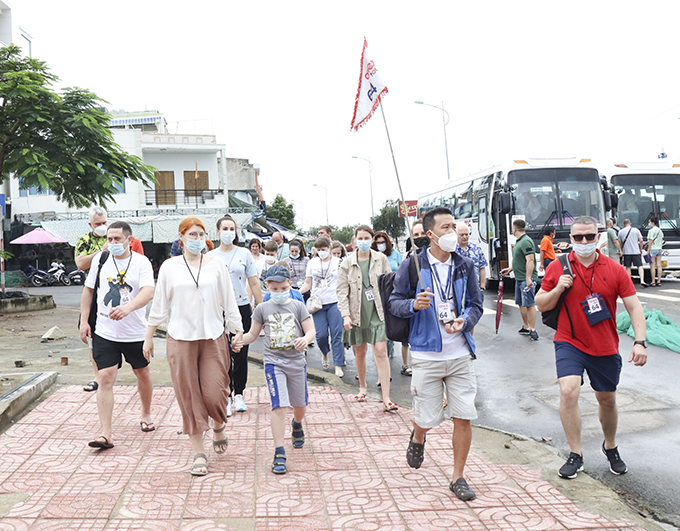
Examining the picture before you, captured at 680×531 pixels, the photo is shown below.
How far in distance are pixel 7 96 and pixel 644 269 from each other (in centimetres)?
1680

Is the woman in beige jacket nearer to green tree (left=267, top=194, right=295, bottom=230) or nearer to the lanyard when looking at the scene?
the lanyard

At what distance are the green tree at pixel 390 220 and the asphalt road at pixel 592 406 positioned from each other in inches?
1702

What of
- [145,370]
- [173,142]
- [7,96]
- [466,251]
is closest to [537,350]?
[466,251]

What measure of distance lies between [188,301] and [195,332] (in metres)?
0.24

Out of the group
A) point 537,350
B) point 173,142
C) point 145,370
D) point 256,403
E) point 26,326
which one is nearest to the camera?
point 145,370

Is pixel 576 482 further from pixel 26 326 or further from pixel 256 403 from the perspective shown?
pixel 26 326

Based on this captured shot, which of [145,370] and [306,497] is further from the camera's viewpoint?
[145,370]

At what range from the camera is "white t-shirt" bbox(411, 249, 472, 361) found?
4.11 meters

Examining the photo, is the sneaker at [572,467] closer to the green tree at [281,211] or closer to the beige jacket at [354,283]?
the beige jacket at [354,283]

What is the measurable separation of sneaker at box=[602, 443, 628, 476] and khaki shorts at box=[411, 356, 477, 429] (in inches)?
47.7

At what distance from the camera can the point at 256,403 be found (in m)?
6.48

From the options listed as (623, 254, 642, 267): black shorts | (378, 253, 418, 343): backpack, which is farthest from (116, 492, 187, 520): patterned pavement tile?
(623, 254, 642, 267): black shorts

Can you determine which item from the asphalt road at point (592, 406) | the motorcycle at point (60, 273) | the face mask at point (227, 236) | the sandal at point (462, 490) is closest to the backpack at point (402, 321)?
the sandal at point (462, 490)

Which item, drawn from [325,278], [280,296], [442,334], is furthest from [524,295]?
[442,334]
